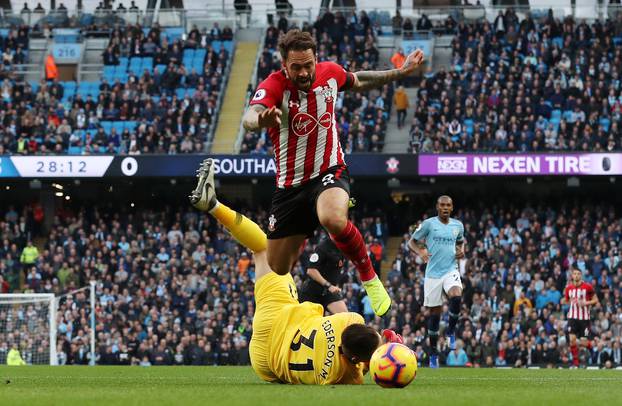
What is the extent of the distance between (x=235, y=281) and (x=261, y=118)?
851 inches

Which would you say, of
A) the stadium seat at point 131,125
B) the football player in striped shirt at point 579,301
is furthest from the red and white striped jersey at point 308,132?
the stadium seat at point 131,125

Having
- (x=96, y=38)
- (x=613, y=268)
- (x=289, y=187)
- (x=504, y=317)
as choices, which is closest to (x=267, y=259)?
(x=289, y=187)

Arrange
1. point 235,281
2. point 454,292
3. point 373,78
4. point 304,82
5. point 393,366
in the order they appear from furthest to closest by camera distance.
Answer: point 235,281, point 454,292, point 373,78, point 304,82, point 393,366

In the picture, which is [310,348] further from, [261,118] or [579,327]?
[579,327]

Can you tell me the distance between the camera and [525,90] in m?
34.4

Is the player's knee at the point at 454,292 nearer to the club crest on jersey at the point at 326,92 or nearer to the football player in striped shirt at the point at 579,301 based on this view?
the football player in striped shirt at the point at 579,301

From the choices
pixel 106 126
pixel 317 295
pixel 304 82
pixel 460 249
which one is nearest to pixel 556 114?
pixel 106 126

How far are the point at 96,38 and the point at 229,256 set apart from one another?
1397 cm

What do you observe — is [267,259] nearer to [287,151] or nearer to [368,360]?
[287,151]

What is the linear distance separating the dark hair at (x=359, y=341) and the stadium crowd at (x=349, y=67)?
23853mm

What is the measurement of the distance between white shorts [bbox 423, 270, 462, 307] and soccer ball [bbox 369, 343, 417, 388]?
732cm

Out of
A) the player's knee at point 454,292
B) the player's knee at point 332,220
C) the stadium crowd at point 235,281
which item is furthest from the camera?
the stadium crowd at point 235,281

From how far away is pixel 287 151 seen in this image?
10906 millimetres

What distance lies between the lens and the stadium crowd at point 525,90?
107 ft
